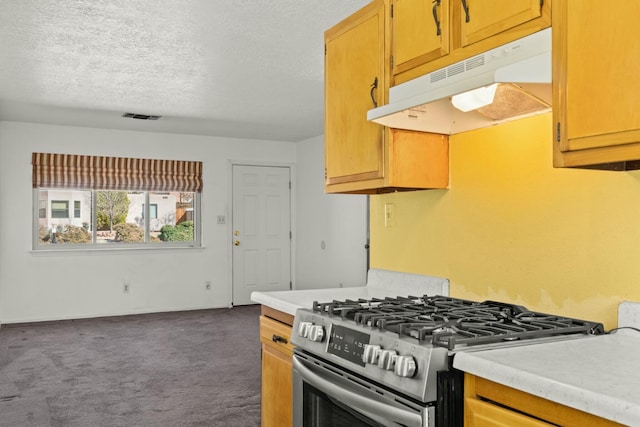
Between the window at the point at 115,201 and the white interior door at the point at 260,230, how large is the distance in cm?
61

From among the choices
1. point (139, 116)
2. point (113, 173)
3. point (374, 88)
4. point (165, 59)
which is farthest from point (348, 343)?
point (113, 173)

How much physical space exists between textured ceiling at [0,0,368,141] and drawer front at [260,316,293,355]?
1716 mm

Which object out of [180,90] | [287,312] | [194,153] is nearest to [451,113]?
[287,312]

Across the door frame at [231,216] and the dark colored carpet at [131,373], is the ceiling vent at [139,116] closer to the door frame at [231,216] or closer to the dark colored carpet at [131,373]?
the door frame at [231,216]

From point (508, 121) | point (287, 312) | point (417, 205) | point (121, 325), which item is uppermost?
point (508, 121)

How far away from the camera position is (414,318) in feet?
5.90

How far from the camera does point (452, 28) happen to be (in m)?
1.93

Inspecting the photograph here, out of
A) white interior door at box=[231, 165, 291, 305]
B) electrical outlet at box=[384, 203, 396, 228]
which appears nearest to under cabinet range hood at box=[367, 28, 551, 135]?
electrical outlet at box=[384, 203, 396, 228]

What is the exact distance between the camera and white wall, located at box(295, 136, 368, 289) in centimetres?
690

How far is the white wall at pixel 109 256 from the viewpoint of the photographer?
6562mm

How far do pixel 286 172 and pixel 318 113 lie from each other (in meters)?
2.30

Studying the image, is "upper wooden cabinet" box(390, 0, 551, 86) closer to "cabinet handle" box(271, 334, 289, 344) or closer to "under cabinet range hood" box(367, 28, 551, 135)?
"under cabinet range hood" box(367, 28, 551, 135)

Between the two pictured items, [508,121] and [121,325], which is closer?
[508,121]

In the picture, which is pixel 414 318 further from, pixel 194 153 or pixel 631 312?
pixel 194 153
